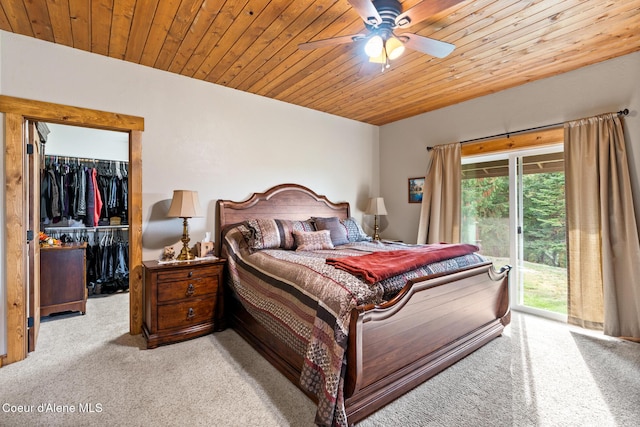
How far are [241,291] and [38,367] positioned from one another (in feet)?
5.19

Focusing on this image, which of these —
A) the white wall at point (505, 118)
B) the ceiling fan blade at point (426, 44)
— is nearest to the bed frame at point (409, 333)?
the ceiling fan blade at point (426, 44)

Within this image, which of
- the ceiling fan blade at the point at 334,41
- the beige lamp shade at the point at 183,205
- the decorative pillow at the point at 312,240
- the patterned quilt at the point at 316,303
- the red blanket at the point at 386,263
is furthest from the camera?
the decorative pillow at the point at 312,240

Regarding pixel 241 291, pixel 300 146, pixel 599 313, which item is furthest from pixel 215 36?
pixel 599 313

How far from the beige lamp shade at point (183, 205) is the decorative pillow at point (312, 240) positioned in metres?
1.06

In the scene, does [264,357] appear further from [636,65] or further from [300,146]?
[636,65]

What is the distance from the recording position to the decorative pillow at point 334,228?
3635 mm

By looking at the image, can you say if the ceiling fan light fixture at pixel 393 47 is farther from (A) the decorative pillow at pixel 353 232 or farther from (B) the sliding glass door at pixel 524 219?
(B) the sliding glass door at pixel 524 219

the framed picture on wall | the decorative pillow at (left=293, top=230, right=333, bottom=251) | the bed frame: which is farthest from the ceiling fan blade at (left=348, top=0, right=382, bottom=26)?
the framed picture on wall

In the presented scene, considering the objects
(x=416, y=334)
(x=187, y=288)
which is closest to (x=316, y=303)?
(x=416, y=334)

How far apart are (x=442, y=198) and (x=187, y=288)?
10.8ft

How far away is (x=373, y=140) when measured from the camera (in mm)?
5023

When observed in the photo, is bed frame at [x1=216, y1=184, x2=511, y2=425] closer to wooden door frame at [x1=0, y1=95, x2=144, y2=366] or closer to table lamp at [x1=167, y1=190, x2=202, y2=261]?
table lamp at [x1=167, y1=190, x2=202, y2=261]

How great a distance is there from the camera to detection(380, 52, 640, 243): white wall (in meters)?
2.79

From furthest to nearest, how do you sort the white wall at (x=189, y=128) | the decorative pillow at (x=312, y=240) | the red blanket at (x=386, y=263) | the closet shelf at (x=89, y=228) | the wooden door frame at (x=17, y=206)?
the closet shelf at (x=89, y=228), the decorative pillow at (x=312, y=240), the white wall at (x=189, y=128), the wooden door frame at (x=17, y=206), the red blanket at (x=386, y=263)
